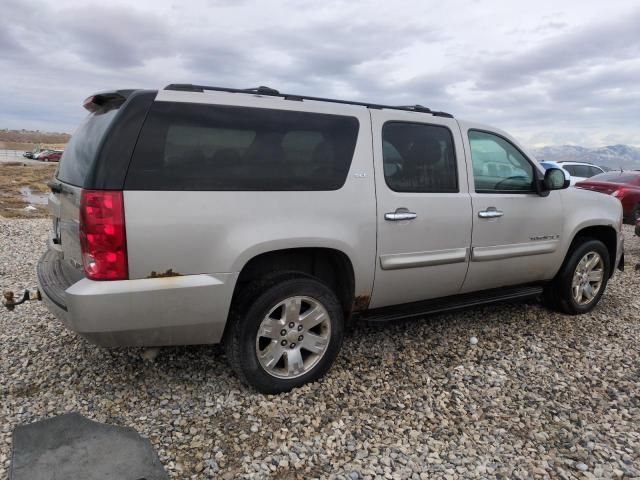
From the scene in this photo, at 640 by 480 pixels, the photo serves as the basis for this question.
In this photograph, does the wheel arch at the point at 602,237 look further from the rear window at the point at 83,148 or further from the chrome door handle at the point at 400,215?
the rear window at the point at 83,148

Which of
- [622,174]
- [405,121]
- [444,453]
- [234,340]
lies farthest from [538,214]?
[622,174]

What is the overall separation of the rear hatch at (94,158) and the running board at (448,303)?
1.91m

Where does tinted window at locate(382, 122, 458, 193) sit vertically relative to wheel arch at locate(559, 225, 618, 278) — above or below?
above

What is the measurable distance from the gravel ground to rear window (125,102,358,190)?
1.36 metres

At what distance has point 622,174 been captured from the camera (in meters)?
12.3

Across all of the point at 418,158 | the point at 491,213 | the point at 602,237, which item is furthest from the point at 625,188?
the point at 418,158

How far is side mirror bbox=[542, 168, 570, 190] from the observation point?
414 cm

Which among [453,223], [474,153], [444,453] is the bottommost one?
[444,453]

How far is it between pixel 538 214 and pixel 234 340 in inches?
112

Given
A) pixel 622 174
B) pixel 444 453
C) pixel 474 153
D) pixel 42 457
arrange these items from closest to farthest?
pixel 42 457
pixel 444 453
pixel 474 153
pixel 622 174

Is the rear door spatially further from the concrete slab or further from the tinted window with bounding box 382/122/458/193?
the concrete slab

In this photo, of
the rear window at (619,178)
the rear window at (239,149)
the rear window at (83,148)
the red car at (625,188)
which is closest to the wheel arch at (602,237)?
the rear window at (239,149)

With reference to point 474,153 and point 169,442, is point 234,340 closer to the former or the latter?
point 169,442

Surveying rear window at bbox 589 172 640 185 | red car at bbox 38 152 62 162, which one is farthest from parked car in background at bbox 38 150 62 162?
rear window at bbox 589 172 640 185
